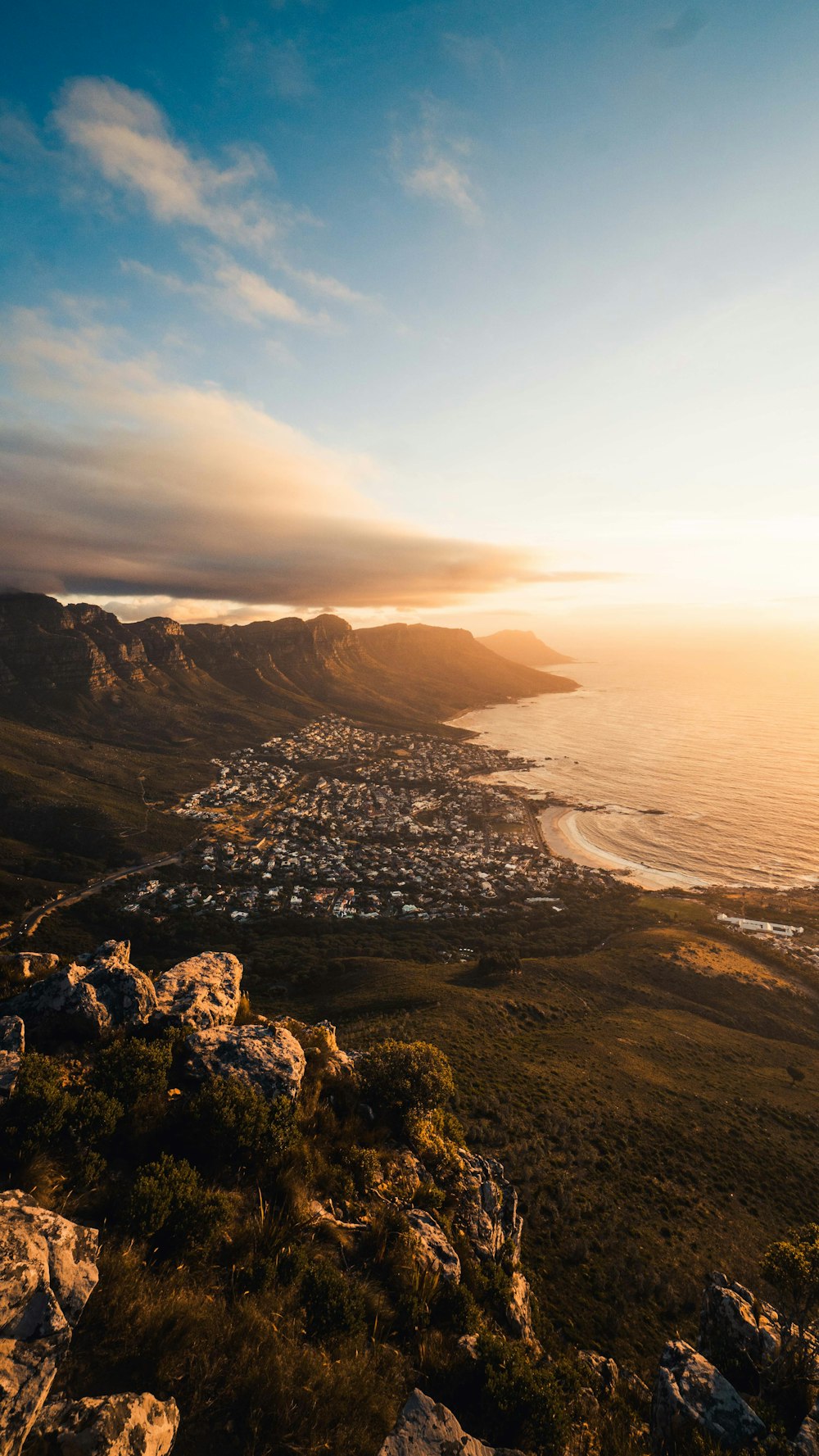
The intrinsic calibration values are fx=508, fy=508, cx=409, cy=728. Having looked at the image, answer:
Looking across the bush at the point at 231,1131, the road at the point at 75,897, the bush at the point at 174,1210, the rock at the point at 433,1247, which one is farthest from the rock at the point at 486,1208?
the road at the point at 75,897

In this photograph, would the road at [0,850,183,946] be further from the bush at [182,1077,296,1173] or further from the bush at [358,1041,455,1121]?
the bush at [182,1077,296,1173]

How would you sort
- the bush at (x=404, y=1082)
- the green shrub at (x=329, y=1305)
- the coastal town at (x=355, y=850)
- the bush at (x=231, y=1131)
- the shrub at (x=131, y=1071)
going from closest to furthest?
the green shrub at (x=329, y=1305) < the bush at (x=231, y=1131) < the shrub at (x=131, y=1071) < the bush at (x=404, y=1082) < the coastal town at (x=355, y=850)

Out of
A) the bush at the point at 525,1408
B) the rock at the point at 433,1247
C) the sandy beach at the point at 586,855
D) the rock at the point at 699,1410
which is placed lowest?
the sandy beach at the point at 586,855

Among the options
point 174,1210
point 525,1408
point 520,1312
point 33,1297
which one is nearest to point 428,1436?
point 525,1408

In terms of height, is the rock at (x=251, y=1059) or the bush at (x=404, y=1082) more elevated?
the rock at (x=251, y=1059)

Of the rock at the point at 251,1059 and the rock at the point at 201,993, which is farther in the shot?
the rock at the point at 201,993

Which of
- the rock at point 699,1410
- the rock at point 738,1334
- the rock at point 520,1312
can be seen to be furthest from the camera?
the rock at point 738,1334

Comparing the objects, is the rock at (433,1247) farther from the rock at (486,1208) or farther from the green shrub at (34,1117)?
the green shrub at (34,1117)
